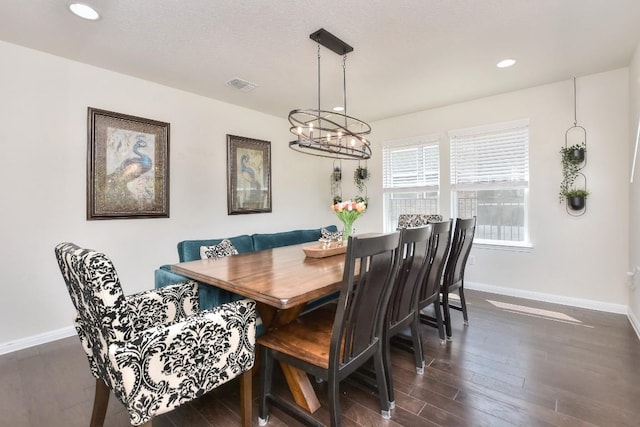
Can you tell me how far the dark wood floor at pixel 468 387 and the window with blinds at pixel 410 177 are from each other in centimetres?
232

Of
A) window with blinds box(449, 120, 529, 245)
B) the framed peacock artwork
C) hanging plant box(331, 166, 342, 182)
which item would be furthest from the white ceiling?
hanging plant box(331, 166, 342, 182)

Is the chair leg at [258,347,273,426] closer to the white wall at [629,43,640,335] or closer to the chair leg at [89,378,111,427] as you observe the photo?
the chair leg at [89,378,111,427]

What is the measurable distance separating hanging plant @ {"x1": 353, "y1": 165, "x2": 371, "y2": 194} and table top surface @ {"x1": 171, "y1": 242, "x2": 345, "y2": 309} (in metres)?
3.05

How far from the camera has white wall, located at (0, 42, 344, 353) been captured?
273 cm

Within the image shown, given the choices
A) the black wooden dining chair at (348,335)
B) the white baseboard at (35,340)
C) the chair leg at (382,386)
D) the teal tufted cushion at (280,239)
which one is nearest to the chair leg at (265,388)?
the black wooden dining chair at (348,335)

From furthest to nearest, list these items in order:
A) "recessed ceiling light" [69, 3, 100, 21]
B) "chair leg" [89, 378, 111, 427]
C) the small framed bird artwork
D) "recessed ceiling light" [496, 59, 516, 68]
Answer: the small framed bird artwork
"recessed ceiling light" [496, 59, 516, 68]
"recessed ceiling light" [69, 3, 100, 21]
"chair leg" [89, 378, 111, 427]

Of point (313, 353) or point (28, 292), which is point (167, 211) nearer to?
point (28, 292)

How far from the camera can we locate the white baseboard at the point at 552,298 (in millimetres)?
3406

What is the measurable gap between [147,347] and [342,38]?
8.40ft

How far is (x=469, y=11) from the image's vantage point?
225 centimetres

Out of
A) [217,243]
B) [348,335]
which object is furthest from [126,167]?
[348,335]

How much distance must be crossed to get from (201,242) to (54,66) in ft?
7.02

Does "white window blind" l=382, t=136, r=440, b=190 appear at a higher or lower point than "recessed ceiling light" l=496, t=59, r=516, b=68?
lower

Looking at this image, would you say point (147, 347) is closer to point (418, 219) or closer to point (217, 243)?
point (217, 243)
